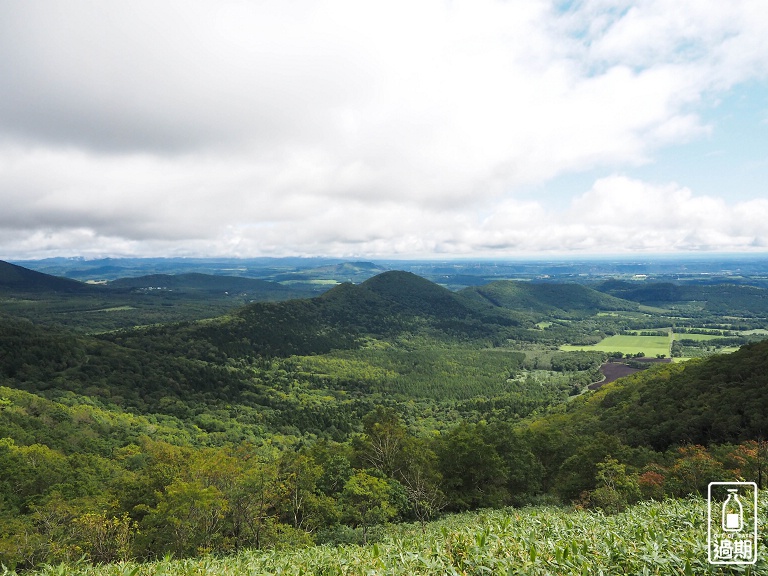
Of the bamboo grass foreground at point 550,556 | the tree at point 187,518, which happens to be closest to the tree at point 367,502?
the tree at point 187,518

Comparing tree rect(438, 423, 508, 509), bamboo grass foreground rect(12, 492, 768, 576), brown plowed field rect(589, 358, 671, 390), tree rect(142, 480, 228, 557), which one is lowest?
brown plowed field rect(589, 358, 671, 390)

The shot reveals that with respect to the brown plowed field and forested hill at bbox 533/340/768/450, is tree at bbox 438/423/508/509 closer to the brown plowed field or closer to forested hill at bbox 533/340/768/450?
forested hill at bbox 533/340/768/450

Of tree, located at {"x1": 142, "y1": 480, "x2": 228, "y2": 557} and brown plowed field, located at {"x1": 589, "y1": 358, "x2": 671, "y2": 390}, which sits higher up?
tree, located at {"x1": 142, "y1": 480, "x2": 228, "y2": 557}

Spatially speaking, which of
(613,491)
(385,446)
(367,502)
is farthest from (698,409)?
(367,502)

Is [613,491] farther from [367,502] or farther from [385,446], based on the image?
[385,446]

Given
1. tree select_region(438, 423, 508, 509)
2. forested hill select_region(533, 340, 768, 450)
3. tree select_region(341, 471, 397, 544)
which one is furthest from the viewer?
forested hill select_region(533, 340, 768, 450)

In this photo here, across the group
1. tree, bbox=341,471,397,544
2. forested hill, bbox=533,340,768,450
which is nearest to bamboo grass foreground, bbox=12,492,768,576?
tree, bbox=341,471,397,544

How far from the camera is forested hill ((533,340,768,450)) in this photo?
53438mm

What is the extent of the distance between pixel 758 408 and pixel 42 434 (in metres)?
121

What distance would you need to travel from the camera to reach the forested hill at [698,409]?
53438 mm

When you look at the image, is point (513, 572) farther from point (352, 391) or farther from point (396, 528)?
point (352, 391)

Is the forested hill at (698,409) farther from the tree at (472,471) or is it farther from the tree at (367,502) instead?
the tree at (367,502)

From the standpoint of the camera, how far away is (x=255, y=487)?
3519 centimetres

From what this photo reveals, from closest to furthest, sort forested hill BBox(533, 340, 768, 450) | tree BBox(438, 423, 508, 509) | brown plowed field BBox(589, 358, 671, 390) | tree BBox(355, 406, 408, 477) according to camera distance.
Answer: tree BBox(438, 423, 508, 509)
tree BBox(355, 406, 408, 477)
forested hill BBox(533, 340, 768, 450)
brown plowed field BBox(589, 358, 671, 390)
